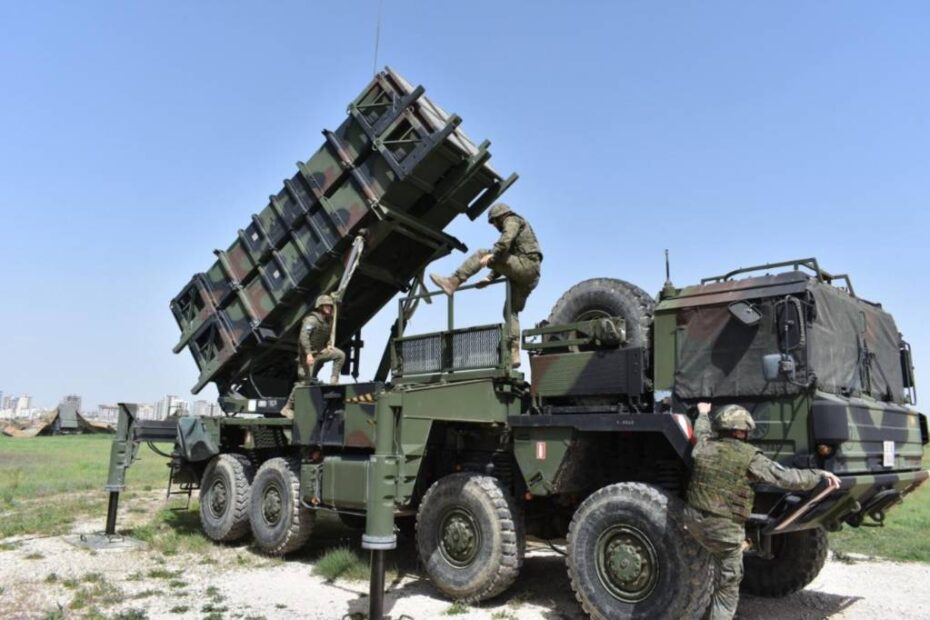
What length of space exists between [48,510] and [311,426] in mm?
5382

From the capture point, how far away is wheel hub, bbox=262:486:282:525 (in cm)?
813

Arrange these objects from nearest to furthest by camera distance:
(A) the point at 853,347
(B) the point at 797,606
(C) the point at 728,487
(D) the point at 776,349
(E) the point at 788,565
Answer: (C) the point at 728,487 → (D) the point at 776,349 → (A) the point at 853,347 → (B) the point at 797,606 → (E) the point at 788,565

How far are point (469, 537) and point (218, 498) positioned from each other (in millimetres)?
4151

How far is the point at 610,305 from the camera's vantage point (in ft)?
20.8

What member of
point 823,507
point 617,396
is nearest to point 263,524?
point 617,396

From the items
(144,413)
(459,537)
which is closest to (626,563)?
(459,537)

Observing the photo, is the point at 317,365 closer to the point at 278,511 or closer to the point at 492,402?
the point at 278,511

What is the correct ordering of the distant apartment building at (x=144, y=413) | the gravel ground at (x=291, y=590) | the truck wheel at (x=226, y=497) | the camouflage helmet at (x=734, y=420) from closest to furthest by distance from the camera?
the camouflage helmet at (x=734, y=420) < the gravel ground at (x=291, y=590) < the truck wheel at (x=226, y=497) < the distant apartment building at (x=144, y=413)

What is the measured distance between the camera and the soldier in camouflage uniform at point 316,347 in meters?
8.30

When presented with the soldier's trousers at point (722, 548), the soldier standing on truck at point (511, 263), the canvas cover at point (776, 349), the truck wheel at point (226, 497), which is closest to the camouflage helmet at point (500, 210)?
the soldier standing on truck at point (511, 263)

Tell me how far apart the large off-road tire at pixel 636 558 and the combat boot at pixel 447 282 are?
2.29 meters

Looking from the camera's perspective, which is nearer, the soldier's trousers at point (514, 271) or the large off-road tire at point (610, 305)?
the large off-road tire at point (610, 305)

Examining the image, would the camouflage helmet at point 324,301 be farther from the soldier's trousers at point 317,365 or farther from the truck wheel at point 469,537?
the truck wheel at point 469,537

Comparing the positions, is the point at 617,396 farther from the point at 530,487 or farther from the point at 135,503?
the point at 135,503
